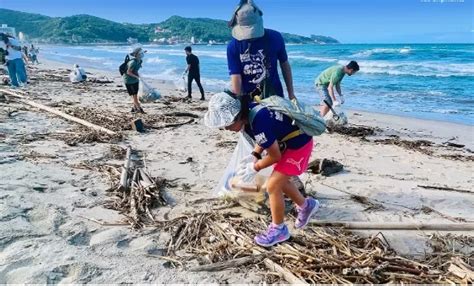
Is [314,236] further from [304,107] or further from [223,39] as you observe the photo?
[223,39]

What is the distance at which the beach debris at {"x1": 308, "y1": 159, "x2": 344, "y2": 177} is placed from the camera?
206 inches

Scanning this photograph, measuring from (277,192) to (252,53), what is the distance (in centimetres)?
133

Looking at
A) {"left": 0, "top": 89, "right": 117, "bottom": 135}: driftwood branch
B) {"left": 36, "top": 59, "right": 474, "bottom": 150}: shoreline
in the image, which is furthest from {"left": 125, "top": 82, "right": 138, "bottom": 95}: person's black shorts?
{"left": 36, "top": 59, "right": 474, "bottom": 150}: shoreline

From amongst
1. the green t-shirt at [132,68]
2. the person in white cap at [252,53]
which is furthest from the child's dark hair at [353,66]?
the green t-shirt at [132,68]

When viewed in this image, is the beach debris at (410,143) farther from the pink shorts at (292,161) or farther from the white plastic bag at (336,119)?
the pink shorts at (292,161)

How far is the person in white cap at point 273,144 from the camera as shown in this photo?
2888 millimetres

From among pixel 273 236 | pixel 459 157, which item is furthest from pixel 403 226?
pixel 459 157

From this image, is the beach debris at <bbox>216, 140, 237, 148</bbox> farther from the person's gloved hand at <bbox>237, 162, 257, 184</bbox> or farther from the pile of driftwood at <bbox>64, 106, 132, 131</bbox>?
the person's gloved hand at <bbox>237, 162, 257, 184</bbox>

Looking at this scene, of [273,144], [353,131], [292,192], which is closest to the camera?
[273,144]

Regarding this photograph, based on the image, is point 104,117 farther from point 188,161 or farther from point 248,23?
point 248,23

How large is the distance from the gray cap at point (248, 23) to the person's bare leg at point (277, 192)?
50.7 inches

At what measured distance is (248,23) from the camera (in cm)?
361

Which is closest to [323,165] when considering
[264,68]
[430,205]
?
[430,205]

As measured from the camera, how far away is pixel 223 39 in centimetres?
12612
